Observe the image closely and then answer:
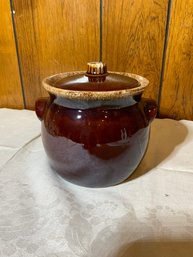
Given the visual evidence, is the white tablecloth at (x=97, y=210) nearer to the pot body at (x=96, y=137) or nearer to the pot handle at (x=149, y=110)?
the pot body at (x=96, y=137)

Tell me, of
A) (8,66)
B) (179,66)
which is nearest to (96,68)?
(179,66)

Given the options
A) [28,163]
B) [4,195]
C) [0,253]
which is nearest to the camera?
[0,253]

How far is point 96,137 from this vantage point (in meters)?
0.43

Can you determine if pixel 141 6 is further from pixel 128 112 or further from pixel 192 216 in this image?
pixel 192 216

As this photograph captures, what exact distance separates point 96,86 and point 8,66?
0.56 meters

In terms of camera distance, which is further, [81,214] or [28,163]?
[28,163]

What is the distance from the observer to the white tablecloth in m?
0.38

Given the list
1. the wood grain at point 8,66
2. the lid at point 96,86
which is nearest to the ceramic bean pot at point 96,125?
the lid at point 96,86

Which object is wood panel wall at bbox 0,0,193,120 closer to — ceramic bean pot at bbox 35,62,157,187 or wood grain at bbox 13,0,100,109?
wood grain at bbox 13,0,100,109

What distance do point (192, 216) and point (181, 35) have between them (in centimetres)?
52

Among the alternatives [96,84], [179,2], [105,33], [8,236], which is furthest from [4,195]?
[179,2]

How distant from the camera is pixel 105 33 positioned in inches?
28.9

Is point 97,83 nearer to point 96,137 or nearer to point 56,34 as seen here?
point 96,137

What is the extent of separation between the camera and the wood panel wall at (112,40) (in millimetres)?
693
